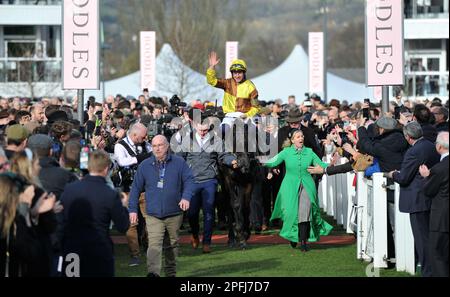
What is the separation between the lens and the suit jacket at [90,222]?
11461 millimetres

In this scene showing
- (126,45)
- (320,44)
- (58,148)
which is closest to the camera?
(58,148)

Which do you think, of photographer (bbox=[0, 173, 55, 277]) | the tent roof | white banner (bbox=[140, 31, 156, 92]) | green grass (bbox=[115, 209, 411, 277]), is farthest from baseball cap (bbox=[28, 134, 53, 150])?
the tent roof

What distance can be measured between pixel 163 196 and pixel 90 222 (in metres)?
3.03

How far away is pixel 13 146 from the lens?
41.2ft

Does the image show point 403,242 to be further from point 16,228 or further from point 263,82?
point 263,82

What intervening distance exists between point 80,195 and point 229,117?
8388 millimetres

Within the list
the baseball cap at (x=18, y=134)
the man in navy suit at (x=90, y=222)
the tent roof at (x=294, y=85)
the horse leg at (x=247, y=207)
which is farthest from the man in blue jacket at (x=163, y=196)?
the tent roof at (x=294, y=85)

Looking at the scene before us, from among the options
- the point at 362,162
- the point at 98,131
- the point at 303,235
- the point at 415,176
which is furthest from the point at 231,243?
the point at 415,176

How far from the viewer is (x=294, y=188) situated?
728 inches

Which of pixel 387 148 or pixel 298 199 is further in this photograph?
pixel 298 199

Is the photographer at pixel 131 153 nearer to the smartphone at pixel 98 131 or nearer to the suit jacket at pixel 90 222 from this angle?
the smartphone at pixel 98 131

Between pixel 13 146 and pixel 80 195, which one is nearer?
Answer: pixel 80 195
